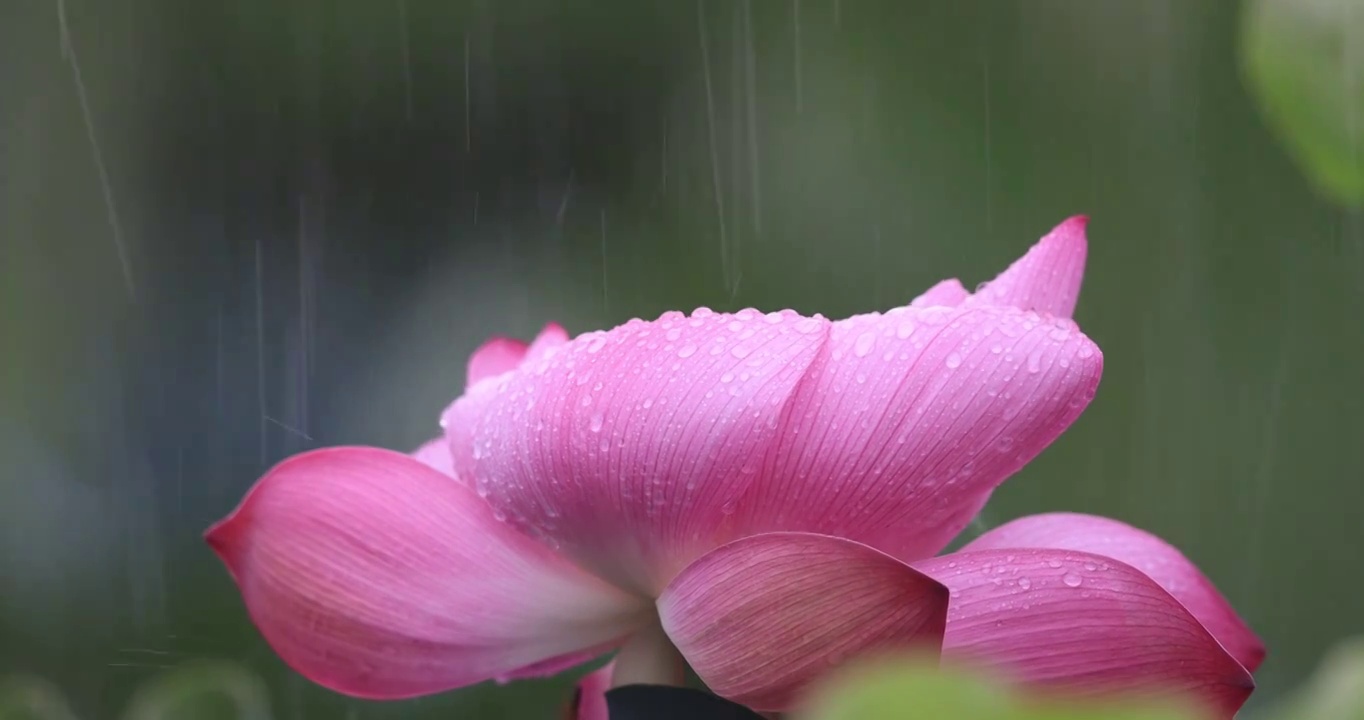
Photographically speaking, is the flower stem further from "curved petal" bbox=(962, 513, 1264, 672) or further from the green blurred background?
the green blurred background

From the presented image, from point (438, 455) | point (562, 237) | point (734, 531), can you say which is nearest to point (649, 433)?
point (734, 531)

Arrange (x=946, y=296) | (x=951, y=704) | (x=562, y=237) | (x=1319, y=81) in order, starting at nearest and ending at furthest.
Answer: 1. (x=951, y=704)
2. (x=1319, y=81)
3. (x=946, y=296)
4. (x=562, y=237)

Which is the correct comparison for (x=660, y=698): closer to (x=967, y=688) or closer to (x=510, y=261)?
(x=967, y=688)

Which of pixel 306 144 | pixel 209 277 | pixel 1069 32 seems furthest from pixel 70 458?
pixel 1069 32

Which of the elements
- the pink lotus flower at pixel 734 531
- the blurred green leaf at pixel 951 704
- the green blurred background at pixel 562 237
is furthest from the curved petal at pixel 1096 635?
the green blurred background at pixel 562 237

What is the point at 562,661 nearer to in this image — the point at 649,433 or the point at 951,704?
the point at 649,433

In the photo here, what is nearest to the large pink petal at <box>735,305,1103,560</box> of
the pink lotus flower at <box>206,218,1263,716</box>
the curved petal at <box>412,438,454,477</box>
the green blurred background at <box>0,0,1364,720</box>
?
the pink lotus flower at <box>206,218,1263,716</box>
